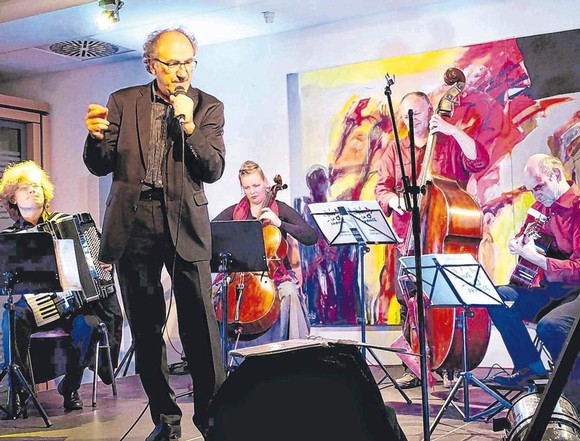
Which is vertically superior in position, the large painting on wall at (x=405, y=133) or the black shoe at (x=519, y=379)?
the large painting on wall at (x=405, y=133)

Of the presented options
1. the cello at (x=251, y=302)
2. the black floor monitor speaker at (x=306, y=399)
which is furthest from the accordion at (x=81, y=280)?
the black floor monitor speaker at (x=306, y=399)

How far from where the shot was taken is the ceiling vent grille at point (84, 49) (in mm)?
6121

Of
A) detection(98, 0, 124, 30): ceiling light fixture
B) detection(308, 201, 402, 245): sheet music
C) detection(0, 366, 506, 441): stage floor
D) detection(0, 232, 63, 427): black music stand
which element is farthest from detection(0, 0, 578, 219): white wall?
detection(0, 232, 63, 427): black music stand

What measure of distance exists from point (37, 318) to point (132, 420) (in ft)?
3.35

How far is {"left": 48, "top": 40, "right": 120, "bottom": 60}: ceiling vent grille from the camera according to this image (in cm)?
612

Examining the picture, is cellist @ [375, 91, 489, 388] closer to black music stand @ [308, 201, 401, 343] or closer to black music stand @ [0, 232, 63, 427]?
black music stand @ [308, 201, 401, 343]

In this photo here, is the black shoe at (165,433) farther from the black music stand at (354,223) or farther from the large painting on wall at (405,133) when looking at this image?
the large painting on wall at (405,133)

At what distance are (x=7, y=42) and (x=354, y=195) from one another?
296cm

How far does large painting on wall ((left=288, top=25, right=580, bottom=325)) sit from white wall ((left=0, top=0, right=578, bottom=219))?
0.10m

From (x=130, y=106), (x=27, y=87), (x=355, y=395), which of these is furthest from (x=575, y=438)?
(x=27, y=87)

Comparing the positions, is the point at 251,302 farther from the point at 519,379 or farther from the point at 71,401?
the point at 519,379

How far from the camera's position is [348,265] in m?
5.73

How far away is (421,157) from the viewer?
5.51 meters

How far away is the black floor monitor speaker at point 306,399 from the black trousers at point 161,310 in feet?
3.31
